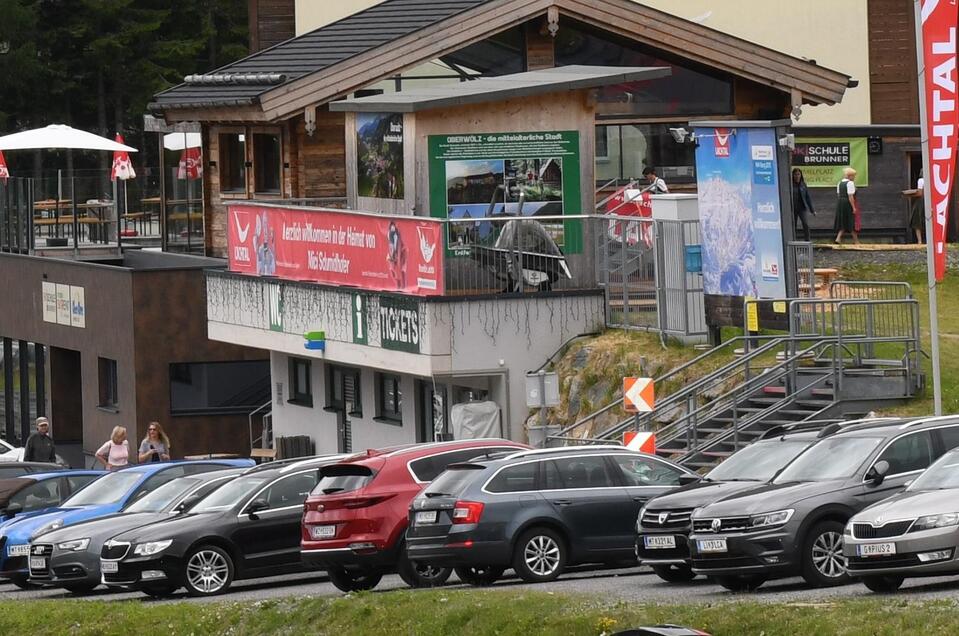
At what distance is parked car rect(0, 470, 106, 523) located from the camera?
99.8 ft

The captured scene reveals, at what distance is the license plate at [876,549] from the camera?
17.6 m

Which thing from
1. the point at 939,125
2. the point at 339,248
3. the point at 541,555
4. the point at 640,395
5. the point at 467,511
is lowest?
the point at 541,555

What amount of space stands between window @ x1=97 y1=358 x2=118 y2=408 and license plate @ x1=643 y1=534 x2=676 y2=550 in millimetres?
24244

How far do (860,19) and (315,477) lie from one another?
1181 inches

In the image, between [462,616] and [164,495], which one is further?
[164,495]

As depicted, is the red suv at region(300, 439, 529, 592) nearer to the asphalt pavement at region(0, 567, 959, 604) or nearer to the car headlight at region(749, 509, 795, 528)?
the asphalt pavement at region(0, 567, 959, 604)

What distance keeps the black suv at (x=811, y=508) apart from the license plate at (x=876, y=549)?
1.30 m

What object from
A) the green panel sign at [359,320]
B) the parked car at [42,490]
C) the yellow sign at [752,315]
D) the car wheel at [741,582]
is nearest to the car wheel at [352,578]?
the car wheel at [741,582]

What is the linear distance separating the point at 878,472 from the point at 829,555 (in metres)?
0.84

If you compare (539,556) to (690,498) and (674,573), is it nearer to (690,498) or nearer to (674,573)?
(674,573)

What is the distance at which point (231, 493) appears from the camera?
82.0ft

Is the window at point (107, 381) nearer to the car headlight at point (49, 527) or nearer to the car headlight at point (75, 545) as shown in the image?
the car headlight at point (49, 527)

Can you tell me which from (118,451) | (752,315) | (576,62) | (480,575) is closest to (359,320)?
(118,451)

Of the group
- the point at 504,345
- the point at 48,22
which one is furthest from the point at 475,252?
the point at 48,22
